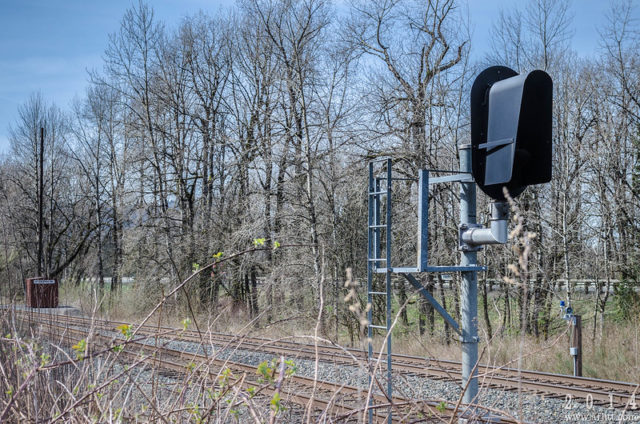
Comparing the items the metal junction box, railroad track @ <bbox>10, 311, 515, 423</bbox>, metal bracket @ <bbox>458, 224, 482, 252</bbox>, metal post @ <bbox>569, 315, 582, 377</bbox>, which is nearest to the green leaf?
railroad track @ <bbox>10, 311, 515, 423</bbox>

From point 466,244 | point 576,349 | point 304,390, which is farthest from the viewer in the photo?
point 576,349

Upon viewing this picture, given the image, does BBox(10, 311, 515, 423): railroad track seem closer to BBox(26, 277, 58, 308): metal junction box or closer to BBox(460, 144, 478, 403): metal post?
BBox(460, 144, 478, 403): metal post

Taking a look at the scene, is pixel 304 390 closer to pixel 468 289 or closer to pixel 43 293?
pixel 468 289

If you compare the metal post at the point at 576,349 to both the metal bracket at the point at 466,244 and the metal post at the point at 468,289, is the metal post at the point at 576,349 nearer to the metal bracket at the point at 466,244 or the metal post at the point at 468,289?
the metal post at the point at 468,289

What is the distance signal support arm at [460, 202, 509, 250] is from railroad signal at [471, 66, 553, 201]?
0.08 m

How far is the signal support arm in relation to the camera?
13.2 feet

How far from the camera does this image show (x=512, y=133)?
391 cm

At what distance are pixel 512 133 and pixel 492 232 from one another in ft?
2.13

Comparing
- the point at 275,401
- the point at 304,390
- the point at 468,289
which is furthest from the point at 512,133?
the point at 304,390

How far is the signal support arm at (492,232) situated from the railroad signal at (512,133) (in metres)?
0.08

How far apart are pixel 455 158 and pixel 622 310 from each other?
637cm

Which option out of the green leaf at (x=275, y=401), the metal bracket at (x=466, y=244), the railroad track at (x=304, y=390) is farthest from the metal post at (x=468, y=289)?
the green leaf at (x=275, y=401)

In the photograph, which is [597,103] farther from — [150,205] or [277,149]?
[150,205]

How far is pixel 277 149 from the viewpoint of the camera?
747 inches
